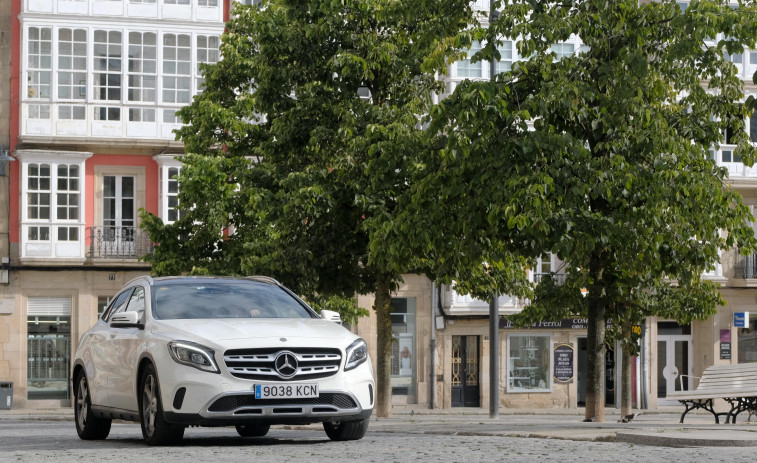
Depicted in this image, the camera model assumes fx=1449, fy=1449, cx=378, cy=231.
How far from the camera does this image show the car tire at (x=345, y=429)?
13508 millimetres

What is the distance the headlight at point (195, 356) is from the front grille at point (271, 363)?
0.13 metres

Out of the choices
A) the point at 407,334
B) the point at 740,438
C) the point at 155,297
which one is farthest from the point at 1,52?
the point at 740,438

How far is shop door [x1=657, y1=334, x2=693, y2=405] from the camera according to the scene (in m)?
44.9

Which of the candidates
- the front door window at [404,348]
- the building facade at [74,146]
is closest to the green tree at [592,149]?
the building facade at [74,146]

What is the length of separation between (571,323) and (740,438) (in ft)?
100

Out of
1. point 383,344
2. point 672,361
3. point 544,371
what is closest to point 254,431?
point 383,344

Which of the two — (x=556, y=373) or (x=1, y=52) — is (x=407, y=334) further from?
(x=1, y=52)

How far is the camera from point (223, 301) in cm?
1387

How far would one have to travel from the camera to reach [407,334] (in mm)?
42969

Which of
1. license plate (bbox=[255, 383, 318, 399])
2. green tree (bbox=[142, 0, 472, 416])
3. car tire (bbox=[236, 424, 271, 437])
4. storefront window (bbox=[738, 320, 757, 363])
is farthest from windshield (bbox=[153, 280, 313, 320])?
storefront window (bbox=[738, 320, 757, 363])

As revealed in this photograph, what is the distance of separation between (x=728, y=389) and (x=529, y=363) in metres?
21.7

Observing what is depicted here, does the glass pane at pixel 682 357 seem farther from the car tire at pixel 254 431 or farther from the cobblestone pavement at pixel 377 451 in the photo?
the cobblestone pavement at pixel 377 451

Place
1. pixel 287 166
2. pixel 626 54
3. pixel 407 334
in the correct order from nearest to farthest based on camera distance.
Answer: pixel 626 54 < pixel 287 166 < pixel 407 334

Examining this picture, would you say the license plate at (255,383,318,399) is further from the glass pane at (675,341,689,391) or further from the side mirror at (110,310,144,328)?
the glass pane at (675,341,689,391)
